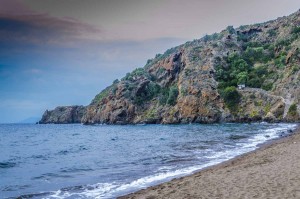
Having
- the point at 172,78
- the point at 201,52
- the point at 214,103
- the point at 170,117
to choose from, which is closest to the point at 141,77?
the point at 172,78

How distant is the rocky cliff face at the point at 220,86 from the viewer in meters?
92.6

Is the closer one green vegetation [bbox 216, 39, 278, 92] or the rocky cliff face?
the rocky cliff face

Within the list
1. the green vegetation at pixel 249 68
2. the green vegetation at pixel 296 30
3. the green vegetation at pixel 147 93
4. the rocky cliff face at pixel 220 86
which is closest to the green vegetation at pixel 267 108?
the rocky cliff face at pixel 220 86

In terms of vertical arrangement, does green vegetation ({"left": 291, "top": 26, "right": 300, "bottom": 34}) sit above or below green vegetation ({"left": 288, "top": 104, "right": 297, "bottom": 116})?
above

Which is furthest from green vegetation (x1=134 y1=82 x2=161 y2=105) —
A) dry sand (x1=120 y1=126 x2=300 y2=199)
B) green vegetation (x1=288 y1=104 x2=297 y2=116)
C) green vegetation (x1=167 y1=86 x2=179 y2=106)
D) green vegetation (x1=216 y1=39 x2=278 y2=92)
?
dry sand (x1=120 y1=126 x2=300 y2=199)

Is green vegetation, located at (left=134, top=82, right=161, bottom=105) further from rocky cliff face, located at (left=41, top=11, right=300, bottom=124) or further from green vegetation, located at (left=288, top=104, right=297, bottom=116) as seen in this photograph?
green vegetation, located at (left=288, top=104, right=297, bottom=116)

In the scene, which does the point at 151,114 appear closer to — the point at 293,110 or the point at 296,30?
the point at 293,110

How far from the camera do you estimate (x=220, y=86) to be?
109 metres

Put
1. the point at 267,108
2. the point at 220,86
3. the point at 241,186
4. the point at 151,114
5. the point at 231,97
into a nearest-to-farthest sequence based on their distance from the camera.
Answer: the point at 241,186, the point at 267,108, the point at 231,97, the point at 220,86, the point at 151,114

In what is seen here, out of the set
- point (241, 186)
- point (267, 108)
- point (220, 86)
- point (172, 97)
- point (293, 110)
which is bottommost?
point (241, 186)

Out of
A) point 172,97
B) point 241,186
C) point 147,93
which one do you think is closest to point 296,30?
point 172,97

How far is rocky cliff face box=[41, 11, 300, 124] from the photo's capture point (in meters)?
92.6

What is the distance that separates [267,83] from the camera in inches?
4031

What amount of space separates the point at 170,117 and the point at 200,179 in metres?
96.7
